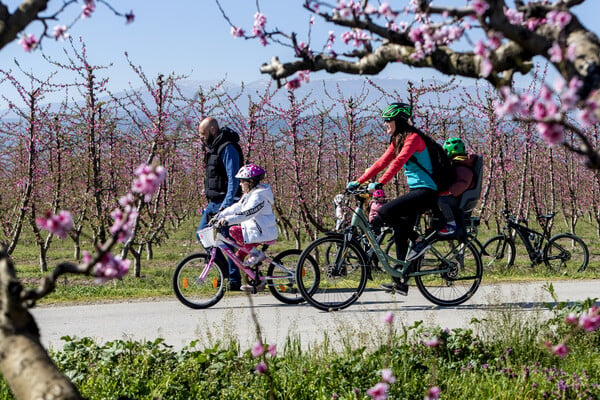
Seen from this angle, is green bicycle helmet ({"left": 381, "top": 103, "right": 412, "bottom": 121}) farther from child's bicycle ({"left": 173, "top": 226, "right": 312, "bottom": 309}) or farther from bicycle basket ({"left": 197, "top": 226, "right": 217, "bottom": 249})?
bicycle basket ({"left": 197, "top": 226, "right": 217, "bottom": 249})

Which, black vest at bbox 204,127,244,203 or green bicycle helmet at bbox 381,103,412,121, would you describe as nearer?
green bicycle helmet at bbox 381,103,412,121

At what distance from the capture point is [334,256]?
7570 mm

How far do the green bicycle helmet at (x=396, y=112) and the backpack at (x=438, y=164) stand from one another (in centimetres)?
23

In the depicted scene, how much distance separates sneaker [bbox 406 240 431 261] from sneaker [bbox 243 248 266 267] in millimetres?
1680

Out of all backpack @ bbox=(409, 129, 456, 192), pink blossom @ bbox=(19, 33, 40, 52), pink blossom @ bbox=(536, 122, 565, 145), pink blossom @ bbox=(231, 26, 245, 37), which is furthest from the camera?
backpack @ bbox=(409, 129, 456, 192)

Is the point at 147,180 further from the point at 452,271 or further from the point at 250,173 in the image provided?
the point at 452,271

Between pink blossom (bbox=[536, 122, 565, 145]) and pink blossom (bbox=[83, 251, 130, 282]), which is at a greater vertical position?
pink blossom (bbox=[536, 122, 565, 145])

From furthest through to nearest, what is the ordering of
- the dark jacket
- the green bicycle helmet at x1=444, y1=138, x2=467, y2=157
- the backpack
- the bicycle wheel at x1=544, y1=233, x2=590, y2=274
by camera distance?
the bicycle wheel at x1=544, y1=233, x2=590, y2=274 < the green bicycle helmet at x1=444, y1=138, x2=467, y2=157 < the dark jacket < the backpack

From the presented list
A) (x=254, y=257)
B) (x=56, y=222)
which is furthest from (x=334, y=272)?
(x=56, y=222)

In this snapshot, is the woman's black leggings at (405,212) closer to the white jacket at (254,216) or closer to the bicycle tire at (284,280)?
the bicycle tire at (284,280)

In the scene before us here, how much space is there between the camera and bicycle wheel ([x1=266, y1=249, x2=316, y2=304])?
7797mm

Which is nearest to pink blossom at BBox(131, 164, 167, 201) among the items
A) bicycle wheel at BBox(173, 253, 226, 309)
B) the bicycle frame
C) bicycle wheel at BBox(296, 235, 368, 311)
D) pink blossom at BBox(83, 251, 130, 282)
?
pink blossom at BBox(83, 251, 130, 282)

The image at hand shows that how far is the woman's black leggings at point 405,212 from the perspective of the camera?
291 inches

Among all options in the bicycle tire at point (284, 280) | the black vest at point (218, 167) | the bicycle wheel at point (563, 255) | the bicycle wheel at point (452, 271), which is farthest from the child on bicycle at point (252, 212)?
the bicycle wheel at point (563, 255)
